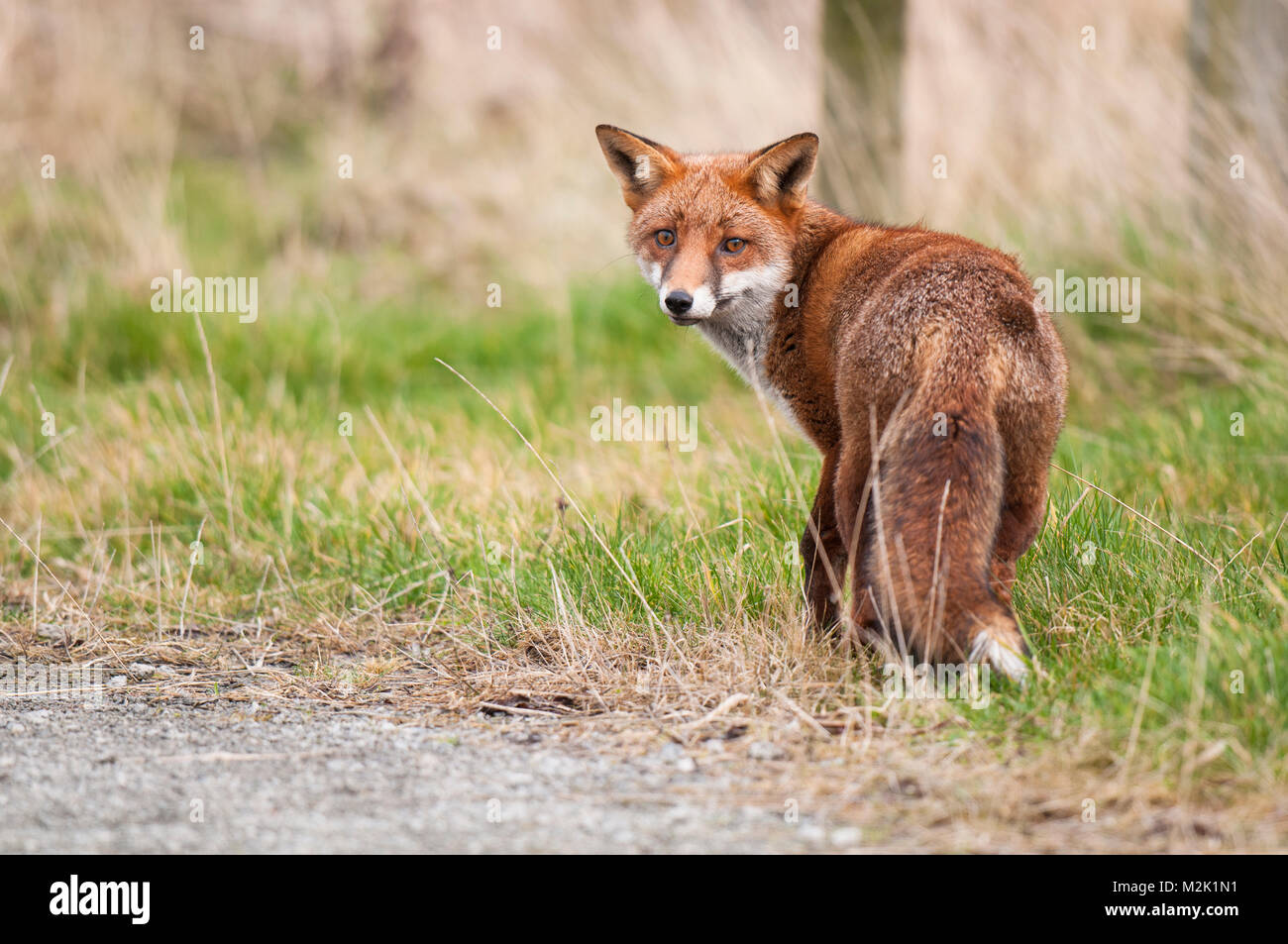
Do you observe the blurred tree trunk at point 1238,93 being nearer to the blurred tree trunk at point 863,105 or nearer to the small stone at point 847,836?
Answer: the blurred tree trunk at point 863,105

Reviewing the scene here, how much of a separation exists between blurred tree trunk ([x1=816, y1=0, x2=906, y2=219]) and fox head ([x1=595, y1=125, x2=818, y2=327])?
3149 millimetres

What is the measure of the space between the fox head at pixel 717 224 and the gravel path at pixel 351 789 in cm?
162

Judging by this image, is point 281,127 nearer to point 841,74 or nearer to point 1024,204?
point 841,74

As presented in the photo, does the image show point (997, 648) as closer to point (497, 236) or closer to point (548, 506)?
point (548, 506)

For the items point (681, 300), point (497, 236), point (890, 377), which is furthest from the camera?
point (497, 236)

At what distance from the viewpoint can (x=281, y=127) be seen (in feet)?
39.1

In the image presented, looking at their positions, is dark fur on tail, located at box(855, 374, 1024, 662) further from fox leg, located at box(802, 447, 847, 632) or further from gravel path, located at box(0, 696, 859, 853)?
gravel path, located at box(0, 696, 859, 853)

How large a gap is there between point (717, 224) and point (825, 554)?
1.28 m

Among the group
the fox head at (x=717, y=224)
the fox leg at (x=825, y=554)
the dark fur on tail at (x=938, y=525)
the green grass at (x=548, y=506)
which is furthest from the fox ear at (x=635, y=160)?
the dark fur on tail at (x=938, y=525)

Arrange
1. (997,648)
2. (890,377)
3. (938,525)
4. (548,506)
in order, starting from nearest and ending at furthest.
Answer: (997,648), (938,525), (890,377), (548,506)

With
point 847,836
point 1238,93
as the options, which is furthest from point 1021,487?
point 1238,93

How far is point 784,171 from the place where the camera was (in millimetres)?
4555

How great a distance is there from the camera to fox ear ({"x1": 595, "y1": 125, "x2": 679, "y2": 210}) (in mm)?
4711

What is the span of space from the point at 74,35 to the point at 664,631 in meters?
A: 10.2
